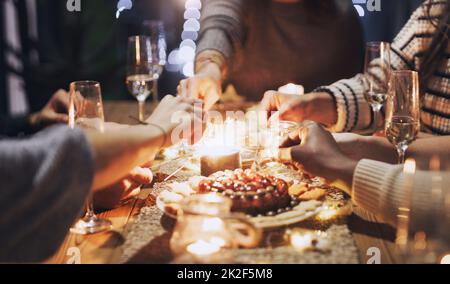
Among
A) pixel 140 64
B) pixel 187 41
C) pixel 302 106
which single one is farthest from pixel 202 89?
pixel 187 41

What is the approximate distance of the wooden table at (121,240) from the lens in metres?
1.32

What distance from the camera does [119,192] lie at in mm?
1650

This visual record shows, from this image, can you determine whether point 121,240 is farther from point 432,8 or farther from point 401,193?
point 432,8

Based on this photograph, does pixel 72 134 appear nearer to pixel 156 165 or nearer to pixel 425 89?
pixel 156 165

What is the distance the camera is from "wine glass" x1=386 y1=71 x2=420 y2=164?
1.65 meters

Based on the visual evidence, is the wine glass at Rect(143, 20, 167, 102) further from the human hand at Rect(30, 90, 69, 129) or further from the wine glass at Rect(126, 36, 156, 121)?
the human hand at Rect(30, 90, 69, 129)

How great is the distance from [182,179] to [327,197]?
20.3 inches

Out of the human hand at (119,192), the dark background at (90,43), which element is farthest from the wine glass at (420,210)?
the dark background at (90,43)

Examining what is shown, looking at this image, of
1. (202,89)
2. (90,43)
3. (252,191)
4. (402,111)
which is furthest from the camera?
(90,43)

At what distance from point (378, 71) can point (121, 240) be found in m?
1.20

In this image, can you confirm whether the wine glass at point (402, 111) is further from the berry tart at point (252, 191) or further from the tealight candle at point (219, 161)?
the tealight candle at point (219, 161)

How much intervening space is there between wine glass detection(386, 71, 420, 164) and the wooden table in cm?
27

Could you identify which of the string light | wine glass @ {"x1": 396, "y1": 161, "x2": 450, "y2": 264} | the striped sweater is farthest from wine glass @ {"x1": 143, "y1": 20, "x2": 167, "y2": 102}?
the string light
